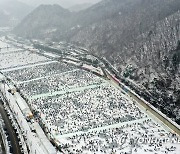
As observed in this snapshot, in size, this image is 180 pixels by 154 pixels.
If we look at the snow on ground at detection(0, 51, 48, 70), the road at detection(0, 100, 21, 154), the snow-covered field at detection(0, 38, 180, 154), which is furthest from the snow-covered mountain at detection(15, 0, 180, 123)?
the road at detection(0, 100, 21, 154)

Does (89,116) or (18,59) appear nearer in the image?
(89,116)

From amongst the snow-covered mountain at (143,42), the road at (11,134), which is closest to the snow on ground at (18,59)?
the snow-covered mountain at (143,42)

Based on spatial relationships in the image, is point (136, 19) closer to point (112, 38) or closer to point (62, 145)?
point (112, 38)

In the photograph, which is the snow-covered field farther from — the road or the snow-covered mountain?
A: the snow-covered mountain

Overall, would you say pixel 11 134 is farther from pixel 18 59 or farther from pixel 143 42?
pixel 18 59

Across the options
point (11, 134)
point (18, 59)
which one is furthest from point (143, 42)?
point (11, 134)

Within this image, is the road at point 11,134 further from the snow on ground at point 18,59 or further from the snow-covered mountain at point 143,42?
the snow on ground at point 18,59

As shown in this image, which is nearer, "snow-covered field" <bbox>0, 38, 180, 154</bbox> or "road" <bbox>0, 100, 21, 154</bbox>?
"road" <bbox>0, 100, 21, 154</bbox>

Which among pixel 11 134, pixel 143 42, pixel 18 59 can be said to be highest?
pixel 143 42
